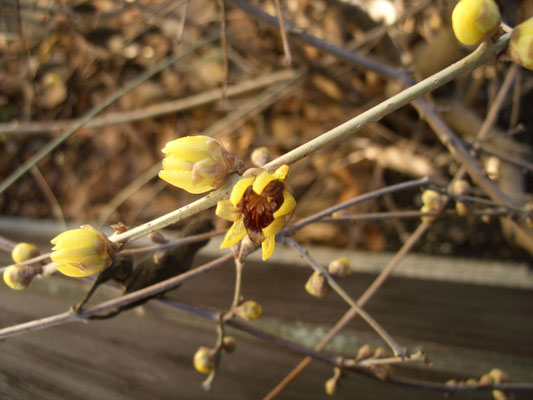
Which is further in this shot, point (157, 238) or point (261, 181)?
point (157, 238)

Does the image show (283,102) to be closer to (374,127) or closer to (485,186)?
(374,127)

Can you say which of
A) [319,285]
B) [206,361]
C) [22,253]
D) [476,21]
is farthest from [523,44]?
[22,253]

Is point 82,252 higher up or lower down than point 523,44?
lower down

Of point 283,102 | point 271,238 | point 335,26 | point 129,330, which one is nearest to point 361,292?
point 129,330

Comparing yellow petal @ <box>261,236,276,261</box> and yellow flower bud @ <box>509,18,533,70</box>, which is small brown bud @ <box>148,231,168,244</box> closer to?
yellow petal @ <box>261,236,276,261</box>

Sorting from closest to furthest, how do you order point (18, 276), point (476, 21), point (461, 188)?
point (476, 21) < point (18, 276) < point (461, 188)

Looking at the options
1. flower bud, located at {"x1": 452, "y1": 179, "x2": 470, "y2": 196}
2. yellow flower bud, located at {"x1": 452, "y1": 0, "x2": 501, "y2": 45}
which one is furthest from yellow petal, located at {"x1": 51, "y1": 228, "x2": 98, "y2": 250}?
flower bud, located at {"x1": 452, "y1": 179, "x2": 470, "y2": 196}

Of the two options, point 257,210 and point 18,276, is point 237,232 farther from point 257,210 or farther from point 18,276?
point 18,276
